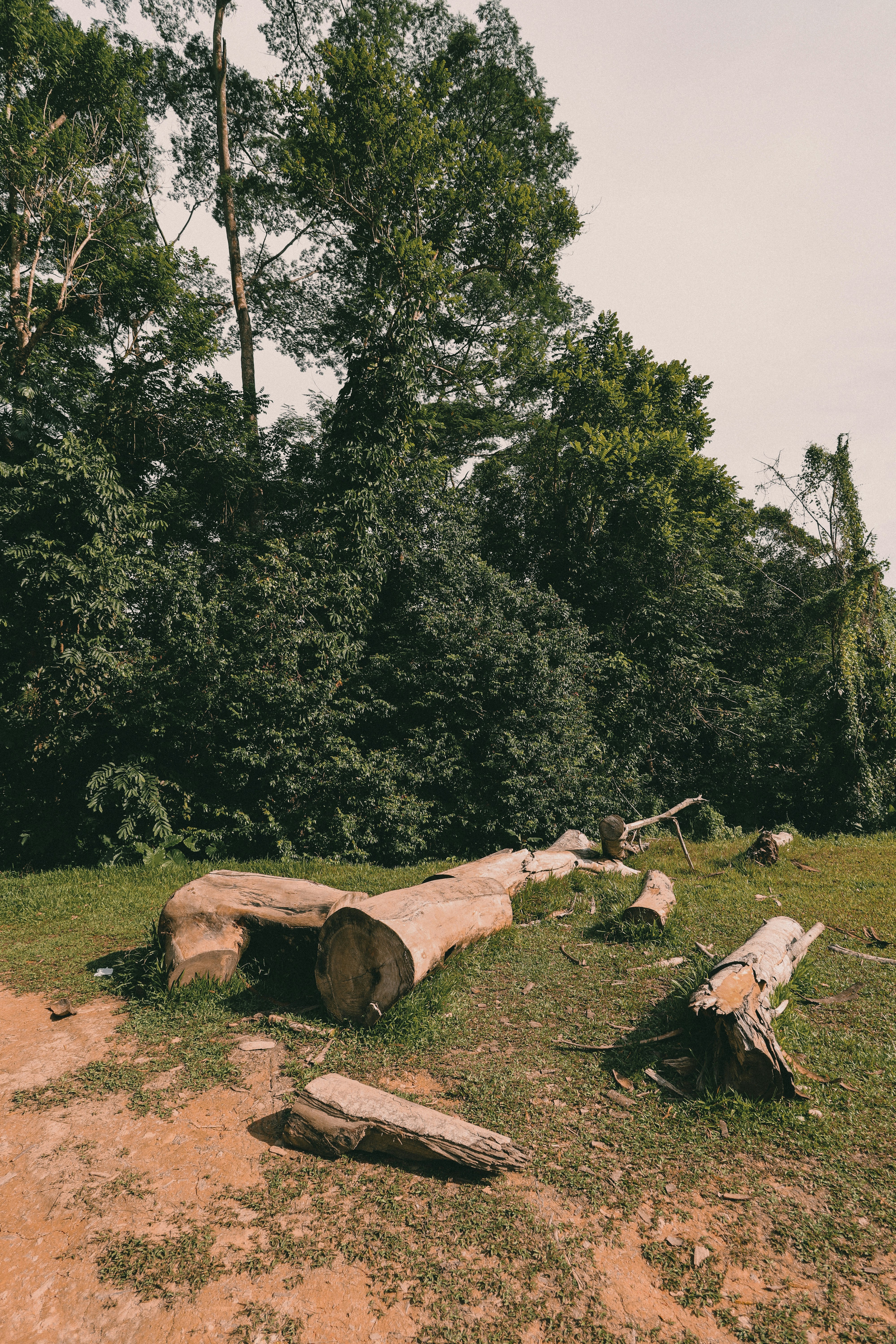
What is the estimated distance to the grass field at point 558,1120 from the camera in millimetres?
2693

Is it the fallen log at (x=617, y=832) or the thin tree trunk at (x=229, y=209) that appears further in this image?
the thin tree trunk at (x=229, y=209)

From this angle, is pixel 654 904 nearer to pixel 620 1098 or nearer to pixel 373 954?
pixel 620 1098

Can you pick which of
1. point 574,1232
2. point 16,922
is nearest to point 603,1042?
point 574,1232

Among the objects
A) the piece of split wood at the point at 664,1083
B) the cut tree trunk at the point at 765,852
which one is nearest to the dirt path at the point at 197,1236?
the piece of split wood at the point at 664,1083

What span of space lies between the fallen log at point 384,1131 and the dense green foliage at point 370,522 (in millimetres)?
6581

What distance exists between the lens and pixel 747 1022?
383 centimetres

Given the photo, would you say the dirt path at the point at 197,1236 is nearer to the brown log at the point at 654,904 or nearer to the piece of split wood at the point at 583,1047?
the piece of split wood at the point at 583,1047

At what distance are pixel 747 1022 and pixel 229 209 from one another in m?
18.9

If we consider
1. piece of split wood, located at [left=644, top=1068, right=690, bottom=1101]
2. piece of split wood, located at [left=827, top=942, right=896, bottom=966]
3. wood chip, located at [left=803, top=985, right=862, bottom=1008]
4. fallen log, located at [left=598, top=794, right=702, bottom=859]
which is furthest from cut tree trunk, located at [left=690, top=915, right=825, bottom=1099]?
fallen log, located at [left=598, top=794, right=702, bottom=859]

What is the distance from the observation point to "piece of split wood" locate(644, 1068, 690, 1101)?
3920 mm

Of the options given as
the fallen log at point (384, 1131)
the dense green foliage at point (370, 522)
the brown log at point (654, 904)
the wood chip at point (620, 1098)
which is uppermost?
the dense green foliage at point (370, 522)

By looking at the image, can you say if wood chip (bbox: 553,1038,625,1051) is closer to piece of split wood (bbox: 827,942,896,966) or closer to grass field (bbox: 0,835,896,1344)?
grass field (bbox: 0,835,896,1344)

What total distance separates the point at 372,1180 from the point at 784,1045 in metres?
2.69

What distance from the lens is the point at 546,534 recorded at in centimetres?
1734
